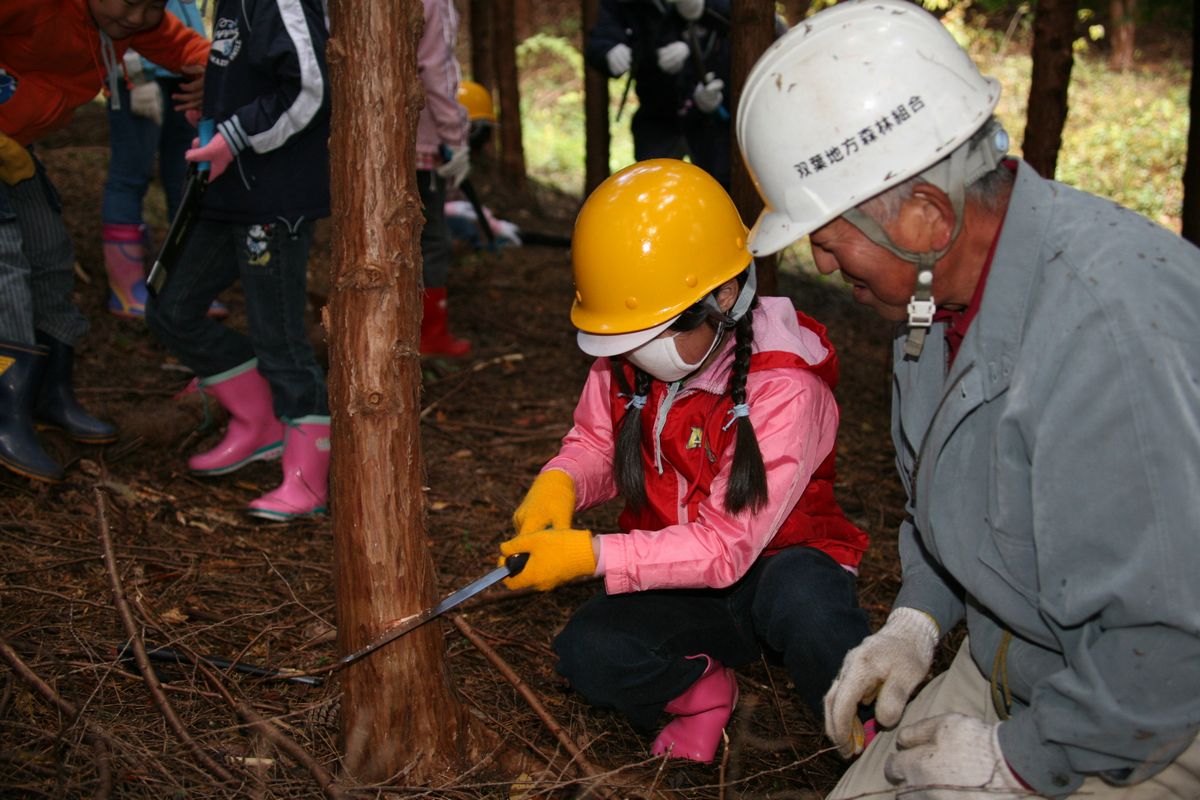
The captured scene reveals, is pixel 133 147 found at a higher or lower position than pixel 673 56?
lower

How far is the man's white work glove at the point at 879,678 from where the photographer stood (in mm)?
2025

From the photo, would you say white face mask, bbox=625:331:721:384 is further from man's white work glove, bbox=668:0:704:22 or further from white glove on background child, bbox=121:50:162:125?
white glove on background child, bbox=121:50:162:125

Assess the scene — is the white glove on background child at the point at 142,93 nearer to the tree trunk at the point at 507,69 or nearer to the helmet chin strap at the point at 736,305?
the helmet chin strap at the point at 736,305

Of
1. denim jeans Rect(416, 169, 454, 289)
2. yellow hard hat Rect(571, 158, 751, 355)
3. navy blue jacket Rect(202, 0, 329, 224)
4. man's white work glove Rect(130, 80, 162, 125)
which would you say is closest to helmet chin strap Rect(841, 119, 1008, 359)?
yellow hard hat Rect(571, 158, 751, 355)

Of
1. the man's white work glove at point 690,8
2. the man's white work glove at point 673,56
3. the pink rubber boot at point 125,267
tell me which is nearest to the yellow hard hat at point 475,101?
the man's white work glove at point 673,56

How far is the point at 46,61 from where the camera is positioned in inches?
132

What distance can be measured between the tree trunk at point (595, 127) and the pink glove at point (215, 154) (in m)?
4.43

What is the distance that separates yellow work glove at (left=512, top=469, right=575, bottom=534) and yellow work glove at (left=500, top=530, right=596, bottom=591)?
5.1 inches

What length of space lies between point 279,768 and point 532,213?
23.7ft

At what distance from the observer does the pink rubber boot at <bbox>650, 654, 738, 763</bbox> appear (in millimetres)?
2604

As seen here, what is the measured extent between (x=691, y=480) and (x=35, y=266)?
2534 mm

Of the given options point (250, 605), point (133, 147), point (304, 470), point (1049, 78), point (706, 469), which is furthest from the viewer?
point (133, 147)

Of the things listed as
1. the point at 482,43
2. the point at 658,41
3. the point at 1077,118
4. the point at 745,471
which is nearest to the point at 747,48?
the point at 745,471

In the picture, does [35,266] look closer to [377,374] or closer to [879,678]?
[377,374]
